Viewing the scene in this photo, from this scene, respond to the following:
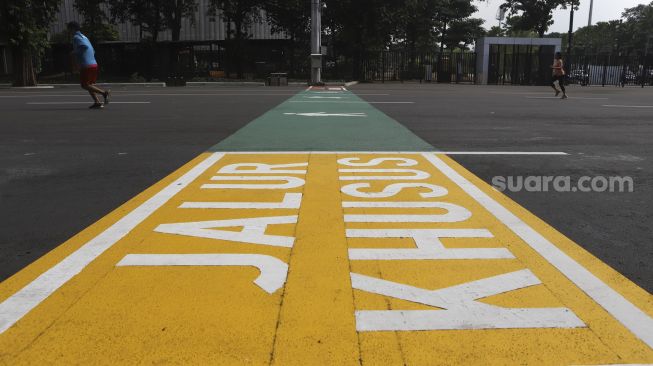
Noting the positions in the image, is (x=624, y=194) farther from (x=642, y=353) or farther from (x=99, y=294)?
(x=99, y=294)

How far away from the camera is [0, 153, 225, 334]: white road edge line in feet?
8.03

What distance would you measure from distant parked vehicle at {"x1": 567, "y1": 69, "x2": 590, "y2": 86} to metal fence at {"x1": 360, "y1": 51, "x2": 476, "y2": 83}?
709cm

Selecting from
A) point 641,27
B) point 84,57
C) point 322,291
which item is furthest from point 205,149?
point 641,27

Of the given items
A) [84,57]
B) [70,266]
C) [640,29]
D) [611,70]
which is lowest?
[70,266]

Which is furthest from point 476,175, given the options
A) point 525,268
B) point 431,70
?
point 431,70

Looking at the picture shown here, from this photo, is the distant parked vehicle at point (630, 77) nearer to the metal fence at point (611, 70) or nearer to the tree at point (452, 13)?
the metal fence at point (611, 70)

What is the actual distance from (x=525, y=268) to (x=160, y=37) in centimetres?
4713

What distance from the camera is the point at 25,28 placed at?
24203mm

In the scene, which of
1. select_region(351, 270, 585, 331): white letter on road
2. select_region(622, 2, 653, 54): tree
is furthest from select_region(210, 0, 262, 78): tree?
select_region(622, 2, 653, 54): tree

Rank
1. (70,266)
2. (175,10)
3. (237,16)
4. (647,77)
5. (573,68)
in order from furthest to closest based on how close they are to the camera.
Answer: (573,68) < (647,77) < (237,16) < (175,10) < (70,266)

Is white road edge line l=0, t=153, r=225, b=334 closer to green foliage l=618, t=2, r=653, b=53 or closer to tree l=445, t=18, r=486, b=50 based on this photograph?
tree l=445, t=18, r=486, b=50

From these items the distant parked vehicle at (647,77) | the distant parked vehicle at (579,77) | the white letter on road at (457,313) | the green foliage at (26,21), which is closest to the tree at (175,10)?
the green foliage at (26,21)

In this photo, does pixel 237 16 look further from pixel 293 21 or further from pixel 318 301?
pixel 318 301

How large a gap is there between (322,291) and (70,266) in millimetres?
1464
